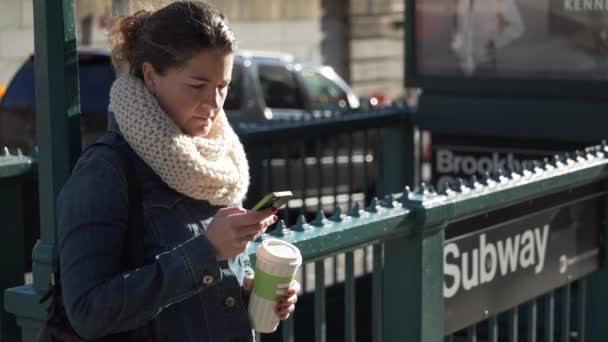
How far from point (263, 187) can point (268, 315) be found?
3.58 metres

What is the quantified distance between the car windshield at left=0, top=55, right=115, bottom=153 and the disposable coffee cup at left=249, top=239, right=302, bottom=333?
6.49m

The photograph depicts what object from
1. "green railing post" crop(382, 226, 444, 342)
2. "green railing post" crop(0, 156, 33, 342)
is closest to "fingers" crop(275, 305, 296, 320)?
"green railing post" crop(382, 226, 444, 342)

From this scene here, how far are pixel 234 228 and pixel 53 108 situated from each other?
678mm

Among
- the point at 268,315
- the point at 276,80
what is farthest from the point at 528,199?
the point at 276,80

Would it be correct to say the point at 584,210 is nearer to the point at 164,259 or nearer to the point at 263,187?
the point at 263,187

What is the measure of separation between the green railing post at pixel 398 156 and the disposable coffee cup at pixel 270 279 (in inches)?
169

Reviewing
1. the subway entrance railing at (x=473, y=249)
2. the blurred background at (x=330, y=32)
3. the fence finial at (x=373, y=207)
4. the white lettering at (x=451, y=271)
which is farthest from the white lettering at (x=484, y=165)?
the blurred background at (x=330, y=32)

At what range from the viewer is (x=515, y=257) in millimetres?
4219

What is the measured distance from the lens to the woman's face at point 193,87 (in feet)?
7.98

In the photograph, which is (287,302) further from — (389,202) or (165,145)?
(389,202)

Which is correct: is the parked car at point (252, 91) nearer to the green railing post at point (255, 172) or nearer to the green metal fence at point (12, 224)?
the green railing post at point (255, 172)

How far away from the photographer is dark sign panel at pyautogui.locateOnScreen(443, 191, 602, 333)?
3.91 m

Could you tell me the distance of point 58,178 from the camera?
2.82 m

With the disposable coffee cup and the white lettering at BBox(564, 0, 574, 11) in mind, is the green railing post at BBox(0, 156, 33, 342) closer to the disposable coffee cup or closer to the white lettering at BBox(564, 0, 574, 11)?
the disposable coffee cup
